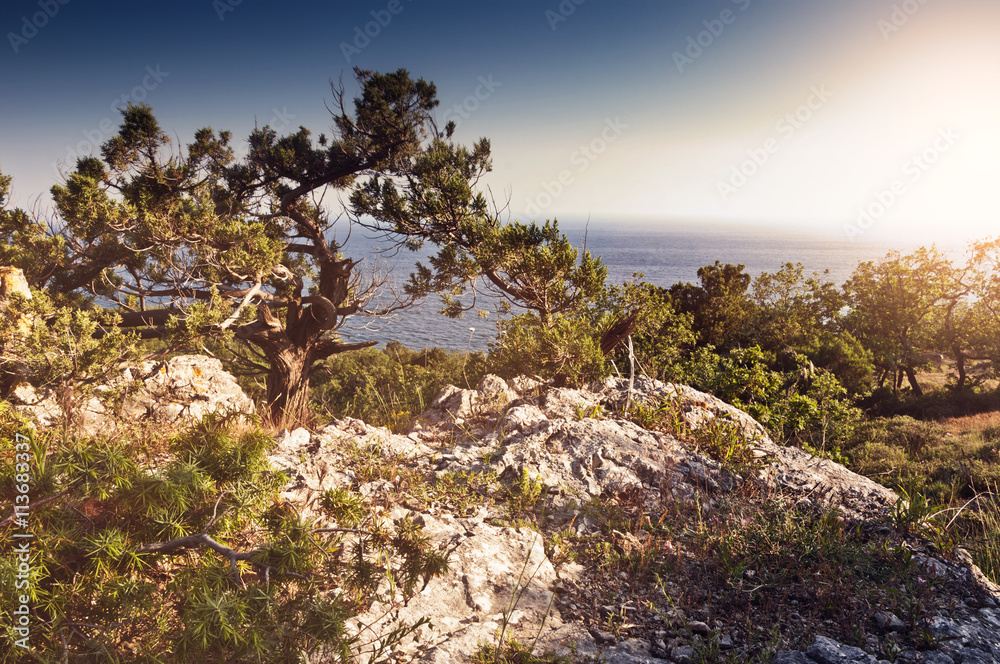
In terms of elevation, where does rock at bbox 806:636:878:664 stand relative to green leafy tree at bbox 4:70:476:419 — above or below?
below

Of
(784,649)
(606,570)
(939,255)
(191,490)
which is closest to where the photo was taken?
(191,490)

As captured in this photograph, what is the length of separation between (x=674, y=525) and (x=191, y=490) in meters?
3.10

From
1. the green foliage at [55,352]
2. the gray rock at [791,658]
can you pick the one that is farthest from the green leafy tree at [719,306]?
the green foliage at [55,352]

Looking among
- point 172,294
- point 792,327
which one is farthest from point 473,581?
point 792,327

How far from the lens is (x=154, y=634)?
5.51ft

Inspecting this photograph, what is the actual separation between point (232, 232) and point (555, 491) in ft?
20.7

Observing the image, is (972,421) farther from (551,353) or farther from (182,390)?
(182,390)

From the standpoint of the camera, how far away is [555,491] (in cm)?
366

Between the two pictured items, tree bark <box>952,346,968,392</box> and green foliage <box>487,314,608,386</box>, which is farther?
tree bark <box>952,346,968,392</box>

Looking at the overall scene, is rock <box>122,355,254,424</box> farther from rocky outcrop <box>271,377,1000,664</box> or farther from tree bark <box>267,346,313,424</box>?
tree bark <box>267,346,313,424</box>

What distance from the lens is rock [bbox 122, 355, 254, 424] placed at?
17.1ft

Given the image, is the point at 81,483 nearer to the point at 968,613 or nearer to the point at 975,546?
the point at 968,613

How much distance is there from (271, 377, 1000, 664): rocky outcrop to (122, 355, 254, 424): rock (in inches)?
85.5

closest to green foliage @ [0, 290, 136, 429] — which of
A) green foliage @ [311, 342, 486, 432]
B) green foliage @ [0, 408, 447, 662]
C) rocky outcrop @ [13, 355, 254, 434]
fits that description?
rocky outcrop @ [13, 355, 254, 434]
